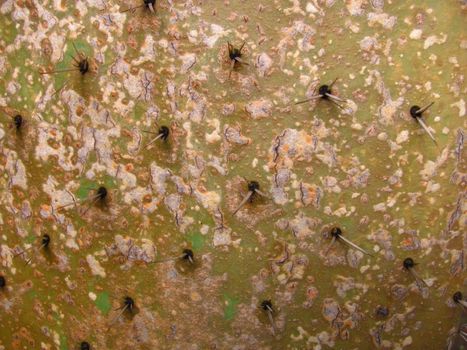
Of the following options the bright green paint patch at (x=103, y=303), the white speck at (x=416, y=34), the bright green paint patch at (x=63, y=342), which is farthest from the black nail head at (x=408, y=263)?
the bright green paint patch at (x=63, y=342)

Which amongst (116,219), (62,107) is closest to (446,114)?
(116,219)

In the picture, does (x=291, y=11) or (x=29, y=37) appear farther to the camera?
(x=29, y=37)

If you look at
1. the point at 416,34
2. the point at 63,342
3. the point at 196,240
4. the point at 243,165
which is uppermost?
the point at 416,34

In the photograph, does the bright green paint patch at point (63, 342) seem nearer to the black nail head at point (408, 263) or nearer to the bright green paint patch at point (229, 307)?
the bright green paint patch at point (229, 307)

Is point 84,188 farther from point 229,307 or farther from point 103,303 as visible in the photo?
point 229,307

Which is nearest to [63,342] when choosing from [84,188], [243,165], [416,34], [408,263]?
[84,188]

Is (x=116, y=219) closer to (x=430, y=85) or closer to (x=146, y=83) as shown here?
(x=146, y=83)
